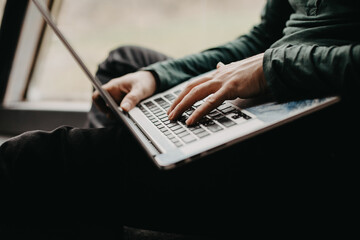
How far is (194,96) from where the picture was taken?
62 cm

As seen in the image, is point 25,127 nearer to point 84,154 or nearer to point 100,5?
point 100,5

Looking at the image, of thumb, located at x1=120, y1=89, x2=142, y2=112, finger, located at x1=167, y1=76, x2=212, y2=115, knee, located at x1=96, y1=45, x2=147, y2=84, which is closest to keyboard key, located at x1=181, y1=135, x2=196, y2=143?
finger, located at x1=167, y1=76, x2=212, y2=115

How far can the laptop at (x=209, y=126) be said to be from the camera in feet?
1.54

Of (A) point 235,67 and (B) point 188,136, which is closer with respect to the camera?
(B) point 188,136

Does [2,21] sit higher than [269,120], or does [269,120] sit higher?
[269,120]

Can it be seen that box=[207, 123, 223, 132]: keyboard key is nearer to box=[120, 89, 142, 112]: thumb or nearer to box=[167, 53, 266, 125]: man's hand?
box=[167, 53, 266, 125]: man's hand

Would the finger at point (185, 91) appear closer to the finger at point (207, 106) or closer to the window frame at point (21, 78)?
the finger at point (207, 106)

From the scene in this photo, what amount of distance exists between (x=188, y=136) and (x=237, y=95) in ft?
0.50

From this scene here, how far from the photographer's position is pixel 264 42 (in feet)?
3.16

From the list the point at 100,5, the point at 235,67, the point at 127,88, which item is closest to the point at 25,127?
the point at 100,5

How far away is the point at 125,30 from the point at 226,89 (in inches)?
64.3

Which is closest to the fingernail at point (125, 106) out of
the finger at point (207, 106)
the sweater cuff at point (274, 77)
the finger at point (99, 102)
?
the finger at point (99, 102)

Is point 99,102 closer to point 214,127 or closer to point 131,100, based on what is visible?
point 131,100

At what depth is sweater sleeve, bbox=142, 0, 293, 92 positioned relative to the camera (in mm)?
896
